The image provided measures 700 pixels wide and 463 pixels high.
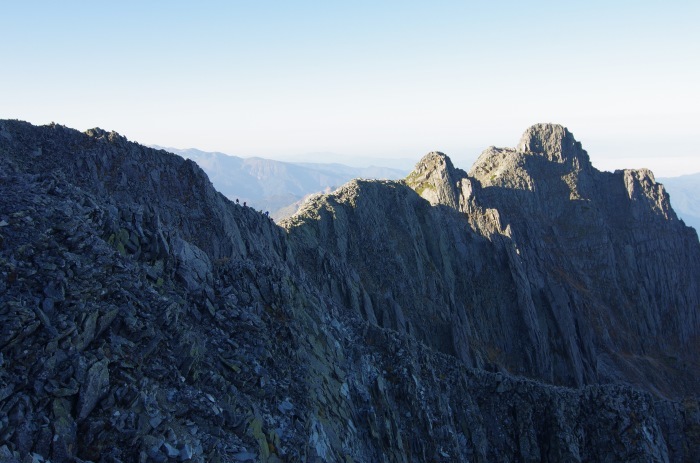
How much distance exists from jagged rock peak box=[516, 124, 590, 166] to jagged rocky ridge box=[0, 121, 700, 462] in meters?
8.09

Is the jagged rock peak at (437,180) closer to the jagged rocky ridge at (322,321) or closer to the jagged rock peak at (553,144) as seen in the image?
the jagged rocky ridge at (322,321)

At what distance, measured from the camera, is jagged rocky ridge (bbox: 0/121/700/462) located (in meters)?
17.0

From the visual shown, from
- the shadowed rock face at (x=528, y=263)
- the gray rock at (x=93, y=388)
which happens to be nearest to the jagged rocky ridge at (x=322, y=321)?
the gray rock at (x=93, y=388)

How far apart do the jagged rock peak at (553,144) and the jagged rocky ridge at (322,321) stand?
809cm

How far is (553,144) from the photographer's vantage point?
347ft

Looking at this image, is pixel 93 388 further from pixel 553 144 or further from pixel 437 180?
pixel 553 144

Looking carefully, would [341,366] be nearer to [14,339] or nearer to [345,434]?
[345,434]

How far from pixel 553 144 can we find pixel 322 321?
90767 mm

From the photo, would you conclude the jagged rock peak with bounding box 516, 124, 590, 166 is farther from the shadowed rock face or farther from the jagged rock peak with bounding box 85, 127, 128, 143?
the jagged rock peak with bounding box 85, 127, 128, 143

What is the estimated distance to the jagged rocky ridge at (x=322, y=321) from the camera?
671 inches

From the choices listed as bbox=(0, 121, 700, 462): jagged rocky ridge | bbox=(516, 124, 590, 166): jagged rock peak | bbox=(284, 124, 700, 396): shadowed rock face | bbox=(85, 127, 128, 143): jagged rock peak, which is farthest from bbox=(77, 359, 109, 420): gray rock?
bbox=(516, 124, 590, 166): jagged rock peak

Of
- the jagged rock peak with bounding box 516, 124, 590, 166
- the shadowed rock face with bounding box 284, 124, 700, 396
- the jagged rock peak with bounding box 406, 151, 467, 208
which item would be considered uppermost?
the jagged rock peak with bounding box 516, 124, 590, 166

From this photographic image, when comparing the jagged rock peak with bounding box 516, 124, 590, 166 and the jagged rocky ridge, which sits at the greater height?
the jagged rock peak with bounding box 516, 124, 590, 166

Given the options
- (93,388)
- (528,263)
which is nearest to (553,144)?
(528,263)
